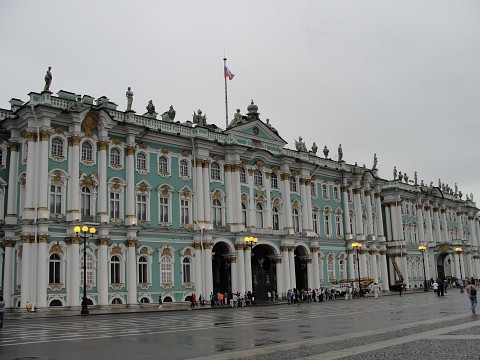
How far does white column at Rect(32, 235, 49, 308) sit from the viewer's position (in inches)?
1688

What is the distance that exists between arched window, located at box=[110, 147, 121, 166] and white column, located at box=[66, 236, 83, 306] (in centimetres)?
811

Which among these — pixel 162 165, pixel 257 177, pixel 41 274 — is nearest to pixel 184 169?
pixel 162 165

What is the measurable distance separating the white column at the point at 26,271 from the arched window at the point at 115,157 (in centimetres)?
1023

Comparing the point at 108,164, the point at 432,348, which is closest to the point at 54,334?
the point at 432,348

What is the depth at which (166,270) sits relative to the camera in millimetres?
52438

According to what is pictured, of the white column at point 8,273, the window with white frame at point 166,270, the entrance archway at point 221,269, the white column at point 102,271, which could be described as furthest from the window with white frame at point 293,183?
the white column at point 8,273

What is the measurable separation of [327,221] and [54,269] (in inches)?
1460

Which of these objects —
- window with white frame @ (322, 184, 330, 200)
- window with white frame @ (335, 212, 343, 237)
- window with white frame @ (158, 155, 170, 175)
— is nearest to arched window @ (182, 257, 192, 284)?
window with white frame @ (158, 155, 170, 175)

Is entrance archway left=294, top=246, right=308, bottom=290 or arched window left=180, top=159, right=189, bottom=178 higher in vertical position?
arched window left=180, top=159, right=189, bottom=178

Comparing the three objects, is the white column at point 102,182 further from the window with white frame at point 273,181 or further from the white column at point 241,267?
the window with white frame at point 273,181

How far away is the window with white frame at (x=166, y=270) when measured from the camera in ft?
171

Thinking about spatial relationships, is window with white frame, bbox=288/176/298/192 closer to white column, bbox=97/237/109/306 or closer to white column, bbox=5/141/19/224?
white column, bbox=97/237/109/306

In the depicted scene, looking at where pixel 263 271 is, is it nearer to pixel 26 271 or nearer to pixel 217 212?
pixel 217 212

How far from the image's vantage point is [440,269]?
318 ft
